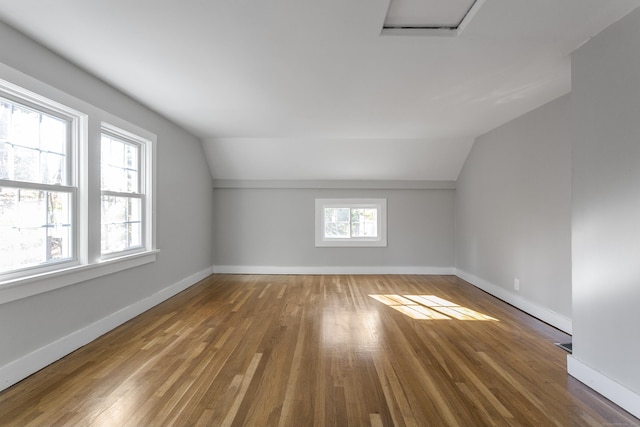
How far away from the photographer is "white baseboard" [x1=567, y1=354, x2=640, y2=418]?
1773 millimetres

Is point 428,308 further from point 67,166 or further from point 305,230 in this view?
point 67,166

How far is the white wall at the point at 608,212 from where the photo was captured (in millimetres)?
1809

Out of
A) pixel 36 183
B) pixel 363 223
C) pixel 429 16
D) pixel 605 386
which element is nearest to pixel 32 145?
pixel 36 183

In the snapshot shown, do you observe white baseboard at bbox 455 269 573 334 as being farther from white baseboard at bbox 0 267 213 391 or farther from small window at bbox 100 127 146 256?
small window at bbox 100 127 146 256

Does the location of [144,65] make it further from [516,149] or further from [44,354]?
[516,149]

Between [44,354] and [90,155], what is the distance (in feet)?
5.26

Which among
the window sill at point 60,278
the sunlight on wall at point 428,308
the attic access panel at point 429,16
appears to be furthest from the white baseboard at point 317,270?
the attic access panel at point 429,16

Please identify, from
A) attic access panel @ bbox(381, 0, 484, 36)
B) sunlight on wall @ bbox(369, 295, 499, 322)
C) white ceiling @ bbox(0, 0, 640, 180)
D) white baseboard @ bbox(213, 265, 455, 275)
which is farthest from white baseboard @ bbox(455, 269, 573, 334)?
attic access panel @ bbox(381, 0, 484, 36)

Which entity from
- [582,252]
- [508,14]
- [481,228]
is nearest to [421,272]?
[481,228]

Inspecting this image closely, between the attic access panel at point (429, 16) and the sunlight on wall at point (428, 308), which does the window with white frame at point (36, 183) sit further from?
the sunlight on wall at point (428, 308)

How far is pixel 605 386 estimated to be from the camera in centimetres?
194

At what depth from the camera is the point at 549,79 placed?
9.04ft

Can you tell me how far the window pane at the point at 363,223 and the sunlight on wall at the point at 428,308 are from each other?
180 centimetres

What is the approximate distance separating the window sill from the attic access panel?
2933 mm
